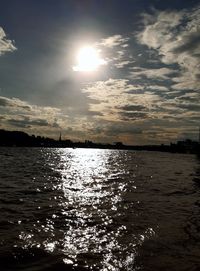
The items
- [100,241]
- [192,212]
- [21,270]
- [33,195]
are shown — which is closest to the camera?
[21,270]

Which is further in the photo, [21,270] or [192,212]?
[192,212]

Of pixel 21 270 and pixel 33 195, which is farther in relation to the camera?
pixel 33 195

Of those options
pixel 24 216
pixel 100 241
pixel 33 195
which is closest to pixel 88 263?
pixel 100 241

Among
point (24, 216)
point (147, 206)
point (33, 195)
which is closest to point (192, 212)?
point (147, 206)

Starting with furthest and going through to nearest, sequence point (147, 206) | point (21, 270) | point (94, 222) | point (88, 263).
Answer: point (147, 206), point (94, 222), point (88, 263), point (21, 270)

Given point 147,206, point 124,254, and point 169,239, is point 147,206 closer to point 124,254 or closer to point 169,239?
point 169,239

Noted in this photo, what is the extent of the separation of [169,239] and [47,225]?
5.13 m

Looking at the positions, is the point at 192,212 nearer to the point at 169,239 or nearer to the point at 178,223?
the point at 178,223

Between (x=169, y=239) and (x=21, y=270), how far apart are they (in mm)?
5897

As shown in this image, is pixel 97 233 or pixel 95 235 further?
pixel 97 233

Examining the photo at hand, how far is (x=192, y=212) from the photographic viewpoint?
17250 mm

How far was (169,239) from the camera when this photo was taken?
1175cm

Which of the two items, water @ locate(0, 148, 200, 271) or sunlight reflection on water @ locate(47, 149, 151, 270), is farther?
sunlight reflection on water @ locate(47, 149, 151, 270)

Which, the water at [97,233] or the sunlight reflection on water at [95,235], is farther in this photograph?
the sunlight reflection on water at [95,235]
